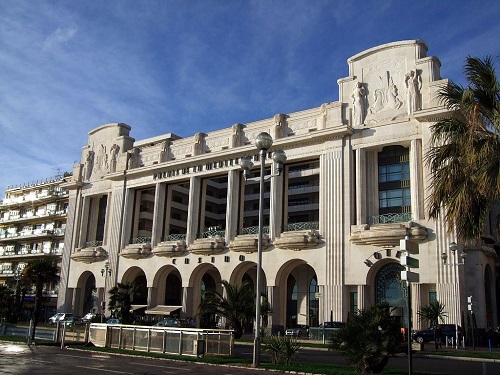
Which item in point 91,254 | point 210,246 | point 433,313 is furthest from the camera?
point 91,254

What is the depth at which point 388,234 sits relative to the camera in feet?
118

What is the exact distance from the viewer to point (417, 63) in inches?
1534

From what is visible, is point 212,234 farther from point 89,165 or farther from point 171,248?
point 89,165

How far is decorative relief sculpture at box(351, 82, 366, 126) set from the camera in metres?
40.7

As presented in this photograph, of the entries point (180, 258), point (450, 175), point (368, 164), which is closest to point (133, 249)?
point (180, 258)

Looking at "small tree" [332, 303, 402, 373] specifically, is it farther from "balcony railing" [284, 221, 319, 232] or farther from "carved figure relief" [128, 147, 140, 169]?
"carved figure relief" [128, 147, 140, 169]

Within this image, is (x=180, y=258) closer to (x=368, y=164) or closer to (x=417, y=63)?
(x=368, y=164)

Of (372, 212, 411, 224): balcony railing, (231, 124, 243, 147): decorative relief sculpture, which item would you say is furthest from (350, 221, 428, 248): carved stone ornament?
(231, 124, 243, 147): decorative relief sculpture

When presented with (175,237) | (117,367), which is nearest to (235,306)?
(117,367)

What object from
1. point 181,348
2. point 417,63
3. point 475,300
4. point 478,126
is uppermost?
point 417,63

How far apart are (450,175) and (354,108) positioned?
2427 cm

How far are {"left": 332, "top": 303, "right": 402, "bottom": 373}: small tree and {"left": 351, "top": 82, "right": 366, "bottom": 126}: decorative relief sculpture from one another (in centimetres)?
2578

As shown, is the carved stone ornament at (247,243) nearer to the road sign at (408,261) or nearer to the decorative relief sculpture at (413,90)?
the decorative relief sculpture at (413,90)

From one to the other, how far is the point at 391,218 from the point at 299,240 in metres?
7.15
